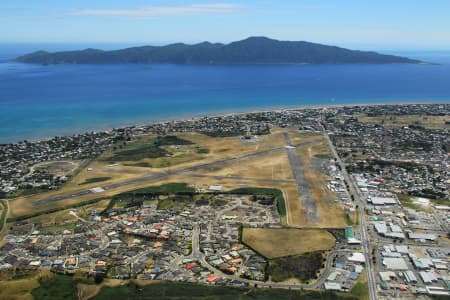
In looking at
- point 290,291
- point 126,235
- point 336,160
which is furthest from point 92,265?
point 336,160

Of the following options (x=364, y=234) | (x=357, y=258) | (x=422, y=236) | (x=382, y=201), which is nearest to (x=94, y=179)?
(x=364, y=234)

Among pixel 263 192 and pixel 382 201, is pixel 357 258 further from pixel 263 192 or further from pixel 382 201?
pixel 263 192

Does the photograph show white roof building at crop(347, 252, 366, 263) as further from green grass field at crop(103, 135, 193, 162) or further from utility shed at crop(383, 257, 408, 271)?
green grass field at crop(103, 135, 193, 162)

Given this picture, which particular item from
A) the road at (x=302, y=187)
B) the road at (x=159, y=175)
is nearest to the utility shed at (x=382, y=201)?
the road at (x=302, y=187)

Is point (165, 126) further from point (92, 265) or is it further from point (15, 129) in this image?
point (92, 265)

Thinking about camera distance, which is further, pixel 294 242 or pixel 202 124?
pixel 202 124

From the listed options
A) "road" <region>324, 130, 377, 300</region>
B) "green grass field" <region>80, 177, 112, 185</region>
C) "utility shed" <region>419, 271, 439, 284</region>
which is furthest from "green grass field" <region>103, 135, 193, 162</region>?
"utility shed" <region>419, 271, 439, 284</region>

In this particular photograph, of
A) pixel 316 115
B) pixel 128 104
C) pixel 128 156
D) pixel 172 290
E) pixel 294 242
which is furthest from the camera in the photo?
pixel 128 104
